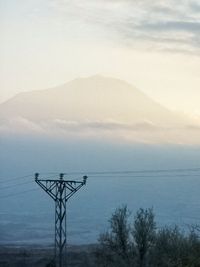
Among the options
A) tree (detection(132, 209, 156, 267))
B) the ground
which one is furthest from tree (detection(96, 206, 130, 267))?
the ground

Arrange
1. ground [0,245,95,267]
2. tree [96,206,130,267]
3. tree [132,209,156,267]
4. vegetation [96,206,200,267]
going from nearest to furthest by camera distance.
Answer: vegetation [96,206,200,267], tree [132,209,156,267], tree [96,206,130,267], ground [0,245,95,267]

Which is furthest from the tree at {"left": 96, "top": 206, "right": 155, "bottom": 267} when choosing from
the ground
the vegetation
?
the ground

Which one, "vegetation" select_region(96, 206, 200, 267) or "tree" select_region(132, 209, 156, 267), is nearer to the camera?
"vegetation" select_region(96, 206, 200, 267)

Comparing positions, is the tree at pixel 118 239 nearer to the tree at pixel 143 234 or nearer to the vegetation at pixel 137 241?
the vegetation at pixel 137 241

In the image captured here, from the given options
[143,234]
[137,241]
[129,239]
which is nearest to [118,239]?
[129,239]

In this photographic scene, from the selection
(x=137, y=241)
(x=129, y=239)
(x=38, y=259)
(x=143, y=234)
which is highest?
(x=143, y=234)

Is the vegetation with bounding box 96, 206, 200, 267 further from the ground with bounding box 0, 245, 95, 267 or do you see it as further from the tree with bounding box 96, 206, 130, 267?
the ground with bounding box 0, 245, 95, 267

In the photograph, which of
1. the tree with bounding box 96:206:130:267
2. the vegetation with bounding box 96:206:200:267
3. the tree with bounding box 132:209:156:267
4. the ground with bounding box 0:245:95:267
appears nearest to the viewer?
the vegetation with bounding box 96:206:200:267

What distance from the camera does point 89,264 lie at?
9650 cm

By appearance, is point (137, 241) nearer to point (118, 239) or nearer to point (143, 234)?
point (143, 234)

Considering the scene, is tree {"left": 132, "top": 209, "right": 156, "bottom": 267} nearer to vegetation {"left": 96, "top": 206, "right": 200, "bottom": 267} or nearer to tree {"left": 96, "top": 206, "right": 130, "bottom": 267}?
vegetation {"left": 96, "top": 206, "right": 200, "bottom": 267}

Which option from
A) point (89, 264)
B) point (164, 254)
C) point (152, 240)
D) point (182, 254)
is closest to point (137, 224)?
point (152, 240)

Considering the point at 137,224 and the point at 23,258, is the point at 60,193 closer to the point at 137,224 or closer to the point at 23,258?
the point at 137,224

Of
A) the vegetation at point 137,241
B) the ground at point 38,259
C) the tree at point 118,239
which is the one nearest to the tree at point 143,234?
the vegetation at point 137,241
